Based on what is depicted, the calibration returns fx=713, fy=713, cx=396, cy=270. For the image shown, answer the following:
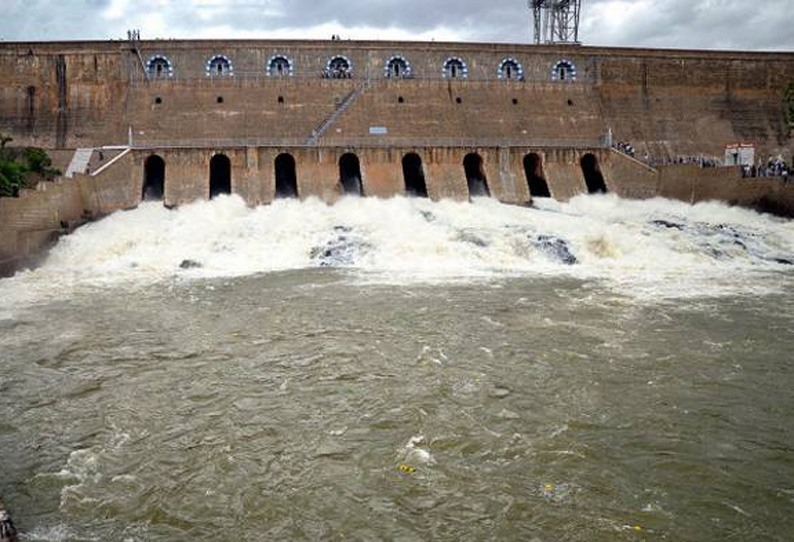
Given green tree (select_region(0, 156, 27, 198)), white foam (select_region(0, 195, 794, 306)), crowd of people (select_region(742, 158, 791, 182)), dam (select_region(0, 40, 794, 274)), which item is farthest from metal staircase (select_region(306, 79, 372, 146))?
crowd of people (select_region(742, 158, 791, 182))

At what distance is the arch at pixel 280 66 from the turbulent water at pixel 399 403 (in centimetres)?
1077

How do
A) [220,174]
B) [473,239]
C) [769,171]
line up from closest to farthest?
[473,239]
[769,171]
[220,174]

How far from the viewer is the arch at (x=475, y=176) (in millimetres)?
22719

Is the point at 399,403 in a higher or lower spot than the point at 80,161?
lower

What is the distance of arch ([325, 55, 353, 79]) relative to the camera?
79.8 feet

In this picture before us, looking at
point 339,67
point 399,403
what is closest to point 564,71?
point 339,67

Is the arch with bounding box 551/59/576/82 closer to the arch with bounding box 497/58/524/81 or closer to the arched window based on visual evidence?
the arch with bounding box 497/58/524/81

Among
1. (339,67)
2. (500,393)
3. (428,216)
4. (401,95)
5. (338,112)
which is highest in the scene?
(339,67)

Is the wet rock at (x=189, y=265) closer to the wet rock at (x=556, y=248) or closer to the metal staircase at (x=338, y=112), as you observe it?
the metal staircase at (x=338, y=112)

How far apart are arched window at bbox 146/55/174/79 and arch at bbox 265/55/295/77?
10.4 ft

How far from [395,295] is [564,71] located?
16.5 m

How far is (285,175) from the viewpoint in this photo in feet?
77.7

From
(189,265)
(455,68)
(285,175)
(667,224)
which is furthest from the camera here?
(455,68)

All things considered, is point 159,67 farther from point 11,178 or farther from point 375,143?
point 375,143
